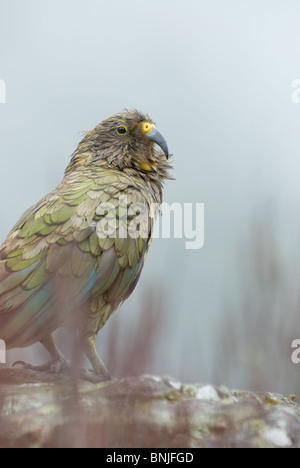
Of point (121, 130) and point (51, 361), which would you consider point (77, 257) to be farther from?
point (121, 130)

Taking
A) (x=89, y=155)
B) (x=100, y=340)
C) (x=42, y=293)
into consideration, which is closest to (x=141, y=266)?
(x=42, y=293)

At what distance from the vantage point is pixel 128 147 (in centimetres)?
516

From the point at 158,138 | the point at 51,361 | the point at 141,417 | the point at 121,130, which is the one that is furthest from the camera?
the point at 121,130

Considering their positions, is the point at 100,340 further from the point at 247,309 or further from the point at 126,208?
the point at 126,208

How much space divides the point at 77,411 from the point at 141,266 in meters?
2.41

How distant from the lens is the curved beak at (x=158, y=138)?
199 inches

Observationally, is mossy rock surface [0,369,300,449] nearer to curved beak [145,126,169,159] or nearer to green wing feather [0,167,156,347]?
green wing feather [0,167,156,347]

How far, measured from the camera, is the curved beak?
5059 millimetres

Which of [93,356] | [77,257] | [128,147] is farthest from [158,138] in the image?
[93,356]

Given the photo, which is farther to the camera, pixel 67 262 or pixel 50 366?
pixel 50 366

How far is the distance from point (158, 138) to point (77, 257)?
175 cm

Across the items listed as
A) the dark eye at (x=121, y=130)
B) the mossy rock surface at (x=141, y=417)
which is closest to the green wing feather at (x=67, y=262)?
the mossy rock surface at (x=141, y=417)

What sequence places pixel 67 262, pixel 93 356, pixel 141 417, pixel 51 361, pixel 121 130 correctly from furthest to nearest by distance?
pixel 121 130 → pixel 51 361 → pixel 93 356 → pixel 67 262 → pixel 141 417

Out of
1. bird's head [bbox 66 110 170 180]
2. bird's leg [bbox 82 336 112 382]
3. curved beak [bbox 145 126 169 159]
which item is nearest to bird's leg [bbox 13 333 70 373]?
bird's leg [bbox 82 336 112 382]
